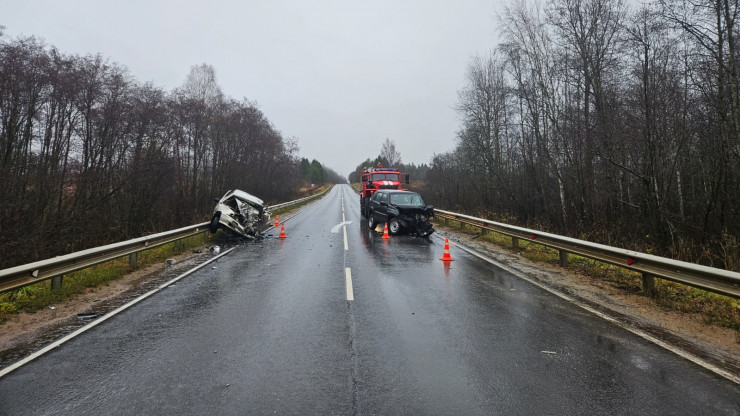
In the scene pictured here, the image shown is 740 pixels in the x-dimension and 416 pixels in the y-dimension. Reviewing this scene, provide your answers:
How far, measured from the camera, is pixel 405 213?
1490 centimetres

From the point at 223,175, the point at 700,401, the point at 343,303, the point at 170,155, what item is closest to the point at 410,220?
the point at 343,303

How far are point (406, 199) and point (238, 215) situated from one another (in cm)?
708

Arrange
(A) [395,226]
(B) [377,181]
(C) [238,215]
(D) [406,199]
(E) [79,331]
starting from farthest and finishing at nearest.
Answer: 1. (B) [377,181]
2. (D) [406,199]
3. (A) [395,226]
4. (C) [238,215]
5. (E) [79,331]

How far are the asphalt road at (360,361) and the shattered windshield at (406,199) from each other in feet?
29.5

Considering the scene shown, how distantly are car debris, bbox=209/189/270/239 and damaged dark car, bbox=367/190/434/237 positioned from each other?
5.48 metres

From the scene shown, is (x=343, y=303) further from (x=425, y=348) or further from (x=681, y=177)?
(x=681, y=177)

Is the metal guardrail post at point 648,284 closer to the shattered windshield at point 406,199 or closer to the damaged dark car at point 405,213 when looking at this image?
the damaged dark car at point 405,213

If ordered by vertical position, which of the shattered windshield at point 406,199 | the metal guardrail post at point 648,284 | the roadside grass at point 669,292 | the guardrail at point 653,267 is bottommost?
the roadside grass at point 669,292

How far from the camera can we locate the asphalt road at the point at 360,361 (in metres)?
3.01

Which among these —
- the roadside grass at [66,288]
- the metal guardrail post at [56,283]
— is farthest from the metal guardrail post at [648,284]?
the metal guardrail post at [56,283]

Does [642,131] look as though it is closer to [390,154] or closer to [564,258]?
[564,258]

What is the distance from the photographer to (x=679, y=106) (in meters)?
10.4

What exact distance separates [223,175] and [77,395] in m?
29.2

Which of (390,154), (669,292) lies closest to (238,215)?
(669,292)
